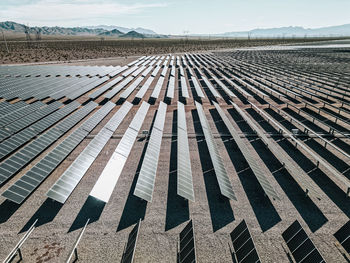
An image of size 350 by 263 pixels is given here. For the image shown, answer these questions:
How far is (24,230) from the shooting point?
1248cm

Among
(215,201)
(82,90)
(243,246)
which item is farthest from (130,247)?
(82,90)

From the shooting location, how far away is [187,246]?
10.7m

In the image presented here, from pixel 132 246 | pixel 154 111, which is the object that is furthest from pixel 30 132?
pixel 132 246

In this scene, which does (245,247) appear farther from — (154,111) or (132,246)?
(154,111)

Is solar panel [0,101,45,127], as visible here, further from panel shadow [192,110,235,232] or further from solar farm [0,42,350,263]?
panel shadow [192,110,235,232]

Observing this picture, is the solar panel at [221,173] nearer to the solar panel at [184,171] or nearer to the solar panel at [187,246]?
the solar panel at [184,171]

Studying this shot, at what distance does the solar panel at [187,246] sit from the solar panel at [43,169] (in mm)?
9215

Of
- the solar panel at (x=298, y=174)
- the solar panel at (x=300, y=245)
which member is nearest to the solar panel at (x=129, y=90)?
the solar panel at (x=298, y=174)

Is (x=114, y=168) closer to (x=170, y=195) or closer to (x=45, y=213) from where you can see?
(x=170, y=195)

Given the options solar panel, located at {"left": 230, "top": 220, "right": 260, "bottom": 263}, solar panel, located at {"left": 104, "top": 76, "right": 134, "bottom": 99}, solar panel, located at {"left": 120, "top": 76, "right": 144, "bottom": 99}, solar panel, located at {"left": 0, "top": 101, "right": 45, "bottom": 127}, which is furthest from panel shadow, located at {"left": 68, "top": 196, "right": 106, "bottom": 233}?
solar panel, located at {"left": 104, "top": 76, "right": 134, "bottom": 99}

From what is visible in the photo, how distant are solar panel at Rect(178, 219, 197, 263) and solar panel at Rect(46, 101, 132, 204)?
6.92 meters

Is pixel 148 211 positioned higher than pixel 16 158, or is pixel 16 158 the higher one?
pixel 16 158

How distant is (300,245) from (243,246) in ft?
8.65

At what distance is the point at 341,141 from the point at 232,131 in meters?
10.2
